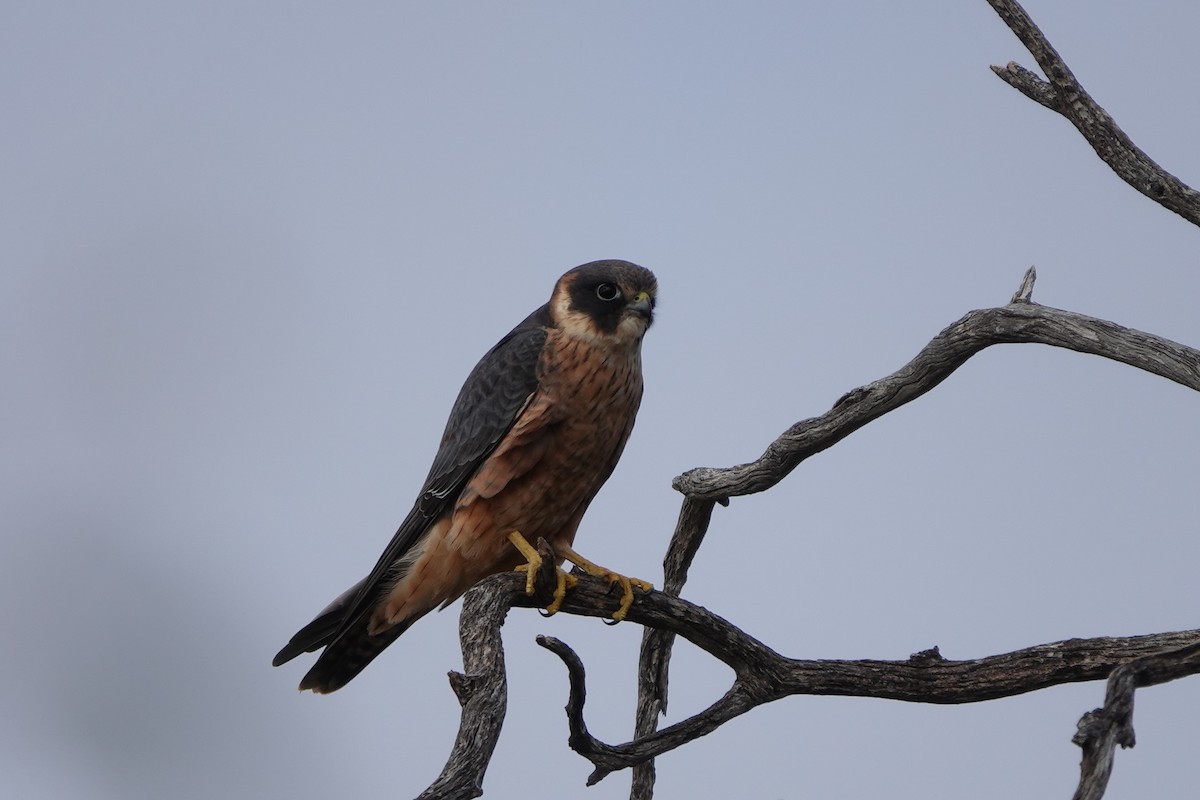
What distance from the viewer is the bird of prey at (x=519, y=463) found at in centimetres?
351

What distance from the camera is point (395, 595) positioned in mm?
3646

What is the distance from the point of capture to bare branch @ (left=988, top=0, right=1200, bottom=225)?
3.01 meters

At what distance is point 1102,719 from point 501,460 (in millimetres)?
1752

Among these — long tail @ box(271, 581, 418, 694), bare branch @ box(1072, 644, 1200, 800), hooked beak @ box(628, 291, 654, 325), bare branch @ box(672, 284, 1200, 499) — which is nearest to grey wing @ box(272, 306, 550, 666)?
long tail @ box(271, 581, 418, 694)

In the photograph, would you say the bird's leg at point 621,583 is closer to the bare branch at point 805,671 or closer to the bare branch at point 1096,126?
the bare branch at point 805,671

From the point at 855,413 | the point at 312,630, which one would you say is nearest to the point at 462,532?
the point at 312,630

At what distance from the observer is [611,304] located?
358 centimetres

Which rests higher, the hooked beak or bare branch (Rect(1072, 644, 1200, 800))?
the hooked beak

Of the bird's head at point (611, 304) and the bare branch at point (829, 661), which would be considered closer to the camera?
the bare branch at point (829, 661)

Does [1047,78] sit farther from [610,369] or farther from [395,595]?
[395,595]

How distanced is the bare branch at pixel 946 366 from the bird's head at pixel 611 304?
1.60ft

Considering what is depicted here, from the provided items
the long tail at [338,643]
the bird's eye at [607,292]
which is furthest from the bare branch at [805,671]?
the bird's eye at [607,292]

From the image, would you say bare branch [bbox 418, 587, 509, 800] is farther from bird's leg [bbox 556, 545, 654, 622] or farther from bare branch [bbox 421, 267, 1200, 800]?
bird's leg [bbox 556, 545, 654, 622]

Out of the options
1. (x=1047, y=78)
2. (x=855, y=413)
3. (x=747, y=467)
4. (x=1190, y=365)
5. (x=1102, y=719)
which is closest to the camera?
(x=1102, y=719)
